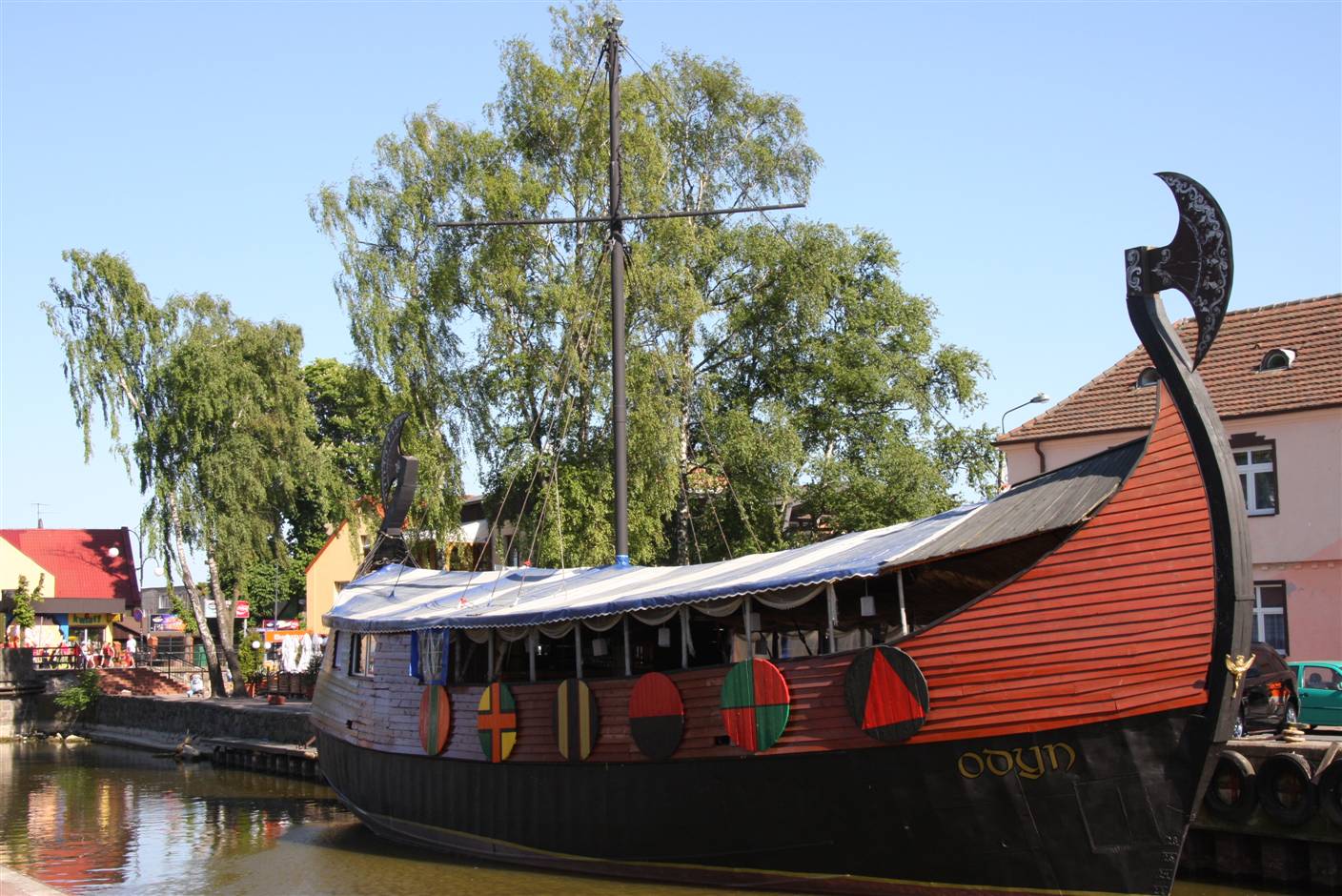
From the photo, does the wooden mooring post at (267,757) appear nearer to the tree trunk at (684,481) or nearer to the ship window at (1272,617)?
the tree trunk at (684,481)

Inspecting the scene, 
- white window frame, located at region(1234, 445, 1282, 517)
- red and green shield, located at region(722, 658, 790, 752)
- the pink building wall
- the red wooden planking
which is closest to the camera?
the red wooden planking

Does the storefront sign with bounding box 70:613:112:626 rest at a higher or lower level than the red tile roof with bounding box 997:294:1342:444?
lower

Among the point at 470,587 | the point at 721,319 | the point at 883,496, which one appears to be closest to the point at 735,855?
the point at 470,587

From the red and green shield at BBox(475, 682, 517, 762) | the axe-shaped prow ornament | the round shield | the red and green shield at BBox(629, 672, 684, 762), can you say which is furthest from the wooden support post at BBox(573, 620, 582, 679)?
the axe-shaped prow ornament

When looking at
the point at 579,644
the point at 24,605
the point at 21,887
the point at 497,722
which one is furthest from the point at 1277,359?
the point at 24,605

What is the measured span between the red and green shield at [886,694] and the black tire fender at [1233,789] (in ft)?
15.7

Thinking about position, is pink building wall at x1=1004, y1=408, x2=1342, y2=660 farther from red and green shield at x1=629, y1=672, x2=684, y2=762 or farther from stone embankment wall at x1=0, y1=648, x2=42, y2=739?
stone embankment wall at x1=0, y1=648, x2=42, y2=739

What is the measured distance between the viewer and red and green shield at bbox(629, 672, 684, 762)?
47.2 ft

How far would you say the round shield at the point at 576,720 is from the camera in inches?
602

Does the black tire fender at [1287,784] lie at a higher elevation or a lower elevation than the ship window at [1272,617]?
lower

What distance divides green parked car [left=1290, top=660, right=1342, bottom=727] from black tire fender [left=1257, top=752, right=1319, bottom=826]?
4875 mm

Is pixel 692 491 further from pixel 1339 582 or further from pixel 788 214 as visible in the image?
pixel 1339 582

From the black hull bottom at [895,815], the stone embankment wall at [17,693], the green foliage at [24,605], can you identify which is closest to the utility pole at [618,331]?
the black hull bottom at [895,815]

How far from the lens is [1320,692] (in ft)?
64.0
